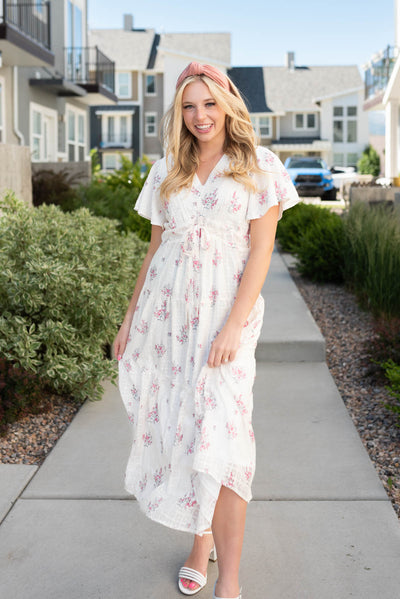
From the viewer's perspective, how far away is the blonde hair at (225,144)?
246cm

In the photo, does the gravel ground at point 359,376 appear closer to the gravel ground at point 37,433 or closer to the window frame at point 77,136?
the gravel ground at point 37,433

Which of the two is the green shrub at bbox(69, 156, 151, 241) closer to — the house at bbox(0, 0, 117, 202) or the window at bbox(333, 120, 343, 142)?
the house at bbox(0, 0, 117, 202)

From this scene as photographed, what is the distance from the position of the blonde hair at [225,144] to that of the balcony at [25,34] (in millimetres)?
12438

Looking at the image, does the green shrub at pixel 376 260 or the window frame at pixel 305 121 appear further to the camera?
the window frame at pixel 305 121

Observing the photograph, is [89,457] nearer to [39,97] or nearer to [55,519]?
[55,519]

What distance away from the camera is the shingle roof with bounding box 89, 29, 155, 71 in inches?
1730

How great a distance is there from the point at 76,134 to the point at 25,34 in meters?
6.88

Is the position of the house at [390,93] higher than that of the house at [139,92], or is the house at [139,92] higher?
the house at [139,92]

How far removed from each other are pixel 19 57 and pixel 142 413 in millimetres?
14306

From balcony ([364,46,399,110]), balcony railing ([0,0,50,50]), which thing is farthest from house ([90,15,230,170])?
balcony railing ([0,0,50,50])

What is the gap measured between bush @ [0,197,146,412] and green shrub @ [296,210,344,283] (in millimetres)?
4078

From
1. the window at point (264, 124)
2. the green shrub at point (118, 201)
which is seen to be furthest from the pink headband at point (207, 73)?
the window at point (264, 124)

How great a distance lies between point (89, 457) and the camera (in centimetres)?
383

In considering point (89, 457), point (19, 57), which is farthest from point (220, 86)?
point (19, 57)
